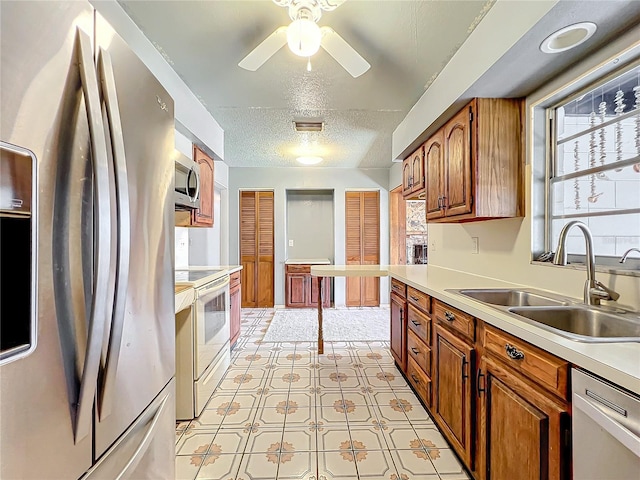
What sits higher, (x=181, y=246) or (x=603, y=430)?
(x=181, y=246)

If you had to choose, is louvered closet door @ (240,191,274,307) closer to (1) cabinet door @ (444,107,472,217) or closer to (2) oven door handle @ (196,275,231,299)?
(2) oven door handle @ (196,275,231,299)

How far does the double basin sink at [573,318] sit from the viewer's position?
3.63 ft

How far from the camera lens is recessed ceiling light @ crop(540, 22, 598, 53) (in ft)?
4.14

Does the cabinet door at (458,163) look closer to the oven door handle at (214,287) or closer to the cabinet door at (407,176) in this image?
the cabinet door at (407,176)

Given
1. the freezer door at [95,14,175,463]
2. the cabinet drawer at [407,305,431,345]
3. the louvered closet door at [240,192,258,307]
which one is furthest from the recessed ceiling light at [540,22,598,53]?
the louvered closet door at [240,192,258,307]

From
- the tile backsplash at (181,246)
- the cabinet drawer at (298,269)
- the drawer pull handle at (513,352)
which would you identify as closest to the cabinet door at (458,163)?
the drawer pull handle at (513,352)

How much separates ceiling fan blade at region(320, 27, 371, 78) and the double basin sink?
1.42 meters

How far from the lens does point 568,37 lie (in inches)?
52.7

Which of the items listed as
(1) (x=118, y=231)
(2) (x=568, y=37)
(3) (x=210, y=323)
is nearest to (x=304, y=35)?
(2) (x=568, y=37)

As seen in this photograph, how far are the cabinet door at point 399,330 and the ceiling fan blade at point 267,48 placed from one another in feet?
6.40

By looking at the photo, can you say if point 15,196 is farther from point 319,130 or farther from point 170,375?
point 319,130

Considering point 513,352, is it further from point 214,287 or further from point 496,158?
point 214,287

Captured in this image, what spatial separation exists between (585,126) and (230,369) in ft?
10.1

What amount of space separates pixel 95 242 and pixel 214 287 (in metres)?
1.79
